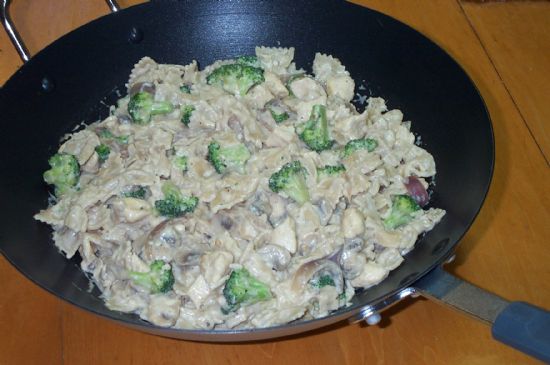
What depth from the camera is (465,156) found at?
73.5 inches

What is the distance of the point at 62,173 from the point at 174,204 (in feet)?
1.25

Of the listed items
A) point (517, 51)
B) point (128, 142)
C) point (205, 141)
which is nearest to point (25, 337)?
point (128, 142)

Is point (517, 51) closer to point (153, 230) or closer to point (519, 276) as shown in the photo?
point (519, 276)

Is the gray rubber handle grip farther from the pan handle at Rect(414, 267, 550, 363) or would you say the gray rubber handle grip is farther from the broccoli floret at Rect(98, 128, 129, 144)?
the broccoli floret at Rect(98, 128, 129, 144)

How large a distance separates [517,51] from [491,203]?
82 centimetres

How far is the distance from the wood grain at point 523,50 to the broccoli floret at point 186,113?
131 centimetres

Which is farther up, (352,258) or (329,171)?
(329,171)

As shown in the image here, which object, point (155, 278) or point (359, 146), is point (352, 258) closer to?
point (359, 146)

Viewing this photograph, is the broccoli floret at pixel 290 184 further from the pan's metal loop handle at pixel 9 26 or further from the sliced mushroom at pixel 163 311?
the pan's metal loop handle at pixel 9 26

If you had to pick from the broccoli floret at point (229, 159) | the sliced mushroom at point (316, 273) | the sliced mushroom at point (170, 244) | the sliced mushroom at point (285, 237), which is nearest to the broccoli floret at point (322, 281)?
the sliced mushroom at point (316, 273)

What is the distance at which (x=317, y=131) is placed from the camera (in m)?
2.02

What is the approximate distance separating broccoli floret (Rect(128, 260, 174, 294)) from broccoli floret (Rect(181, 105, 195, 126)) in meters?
0.57

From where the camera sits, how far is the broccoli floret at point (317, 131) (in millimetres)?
2014

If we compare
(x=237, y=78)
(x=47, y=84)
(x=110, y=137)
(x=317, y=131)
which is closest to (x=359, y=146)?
(x=317, y=131)
